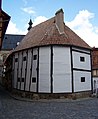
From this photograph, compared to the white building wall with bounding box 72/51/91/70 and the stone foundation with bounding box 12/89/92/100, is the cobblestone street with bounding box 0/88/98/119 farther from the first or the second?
the white building wall with bounding box 72/51/91/70

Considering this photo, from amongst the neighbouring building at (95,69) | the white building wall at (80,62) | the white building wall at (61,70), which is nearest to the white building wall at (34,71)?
the white building wall at (61,70)

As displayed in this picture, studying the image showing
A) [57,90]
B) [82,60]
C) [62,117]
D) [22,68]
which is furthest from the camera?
[22,68]

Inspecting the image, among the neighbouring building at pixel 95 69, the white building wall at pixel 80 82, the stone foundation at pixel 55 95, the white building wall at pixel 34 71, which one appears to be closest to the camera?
the stone foundation at pixel 55 95

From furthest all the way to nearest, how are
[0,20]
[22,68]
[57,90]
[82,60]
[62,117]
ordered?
[22,68] < [82,60] < [57,90] < [0,20] < [62,117]

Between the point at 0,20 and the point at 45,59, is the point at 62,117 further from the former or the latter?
the point at 45,59

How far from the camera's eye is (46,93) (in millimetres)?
22172

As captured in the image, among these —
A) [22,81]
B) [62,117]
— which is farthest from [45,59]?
[62,117]

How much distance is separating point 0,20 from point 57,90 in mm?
10472

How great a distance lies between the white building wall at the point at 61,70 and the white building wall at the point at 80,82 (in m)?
0.87

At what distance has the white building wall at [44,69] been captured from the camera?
22297 millimetres

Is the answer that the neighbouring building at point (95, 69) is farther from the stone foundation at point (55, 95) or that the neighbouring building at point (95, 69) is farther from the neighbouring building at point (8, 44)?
the neighbouring building at point (8, 44)

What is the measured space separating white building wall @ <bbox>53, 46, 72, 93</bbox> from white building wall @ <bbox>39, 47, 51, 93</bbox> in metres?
0.64

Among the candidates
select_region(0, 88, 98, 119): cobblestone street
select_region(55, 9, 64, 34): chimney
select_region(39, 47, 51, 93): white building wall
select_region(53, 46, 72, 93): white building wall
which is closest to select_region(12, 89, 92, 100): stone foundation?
select_region(53, 46, 72, 93): white building wall

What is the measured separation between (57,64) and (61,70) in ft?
2.49
